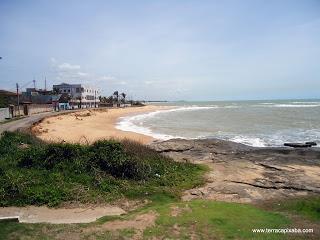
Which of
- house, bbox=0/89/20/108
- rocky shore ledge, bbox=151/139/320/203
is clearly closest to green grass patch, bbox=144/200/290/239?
rocky shore ledge, bbox=151/139/320/203

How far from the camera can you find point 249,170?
53.0ft

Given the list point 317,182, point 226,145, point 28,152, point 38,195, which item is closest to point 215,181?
point 317,182

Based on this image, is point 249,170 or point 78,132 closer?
point 249,170

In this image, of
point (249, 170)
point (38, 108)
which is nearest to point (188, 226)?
point (249, 170)

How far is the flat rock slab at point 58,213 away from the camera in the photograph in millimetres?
9086

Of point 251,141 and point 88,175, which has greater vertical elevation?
point 88,175

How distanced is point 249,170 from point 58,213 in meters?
9.48

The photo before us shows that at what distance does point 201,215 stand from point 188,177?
4.78 meters

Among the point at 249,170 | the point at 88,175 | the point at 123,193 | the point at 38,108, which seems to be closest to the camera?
the point at 123,193

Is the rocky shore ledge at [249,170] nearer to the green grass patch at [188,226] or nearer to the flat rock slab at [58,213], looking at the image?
the green grass patch at [188,226]

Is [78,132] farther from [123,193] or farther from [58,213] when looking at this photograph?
[58,213]

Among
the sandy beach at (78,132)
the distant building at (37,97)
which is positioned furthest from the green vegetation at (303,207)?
the distant building at (37,97)

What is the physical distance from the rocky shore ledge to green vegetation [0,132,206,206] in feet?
3.78

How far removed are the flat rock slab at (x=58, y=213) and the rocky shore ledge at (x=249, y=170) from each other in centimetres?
287
